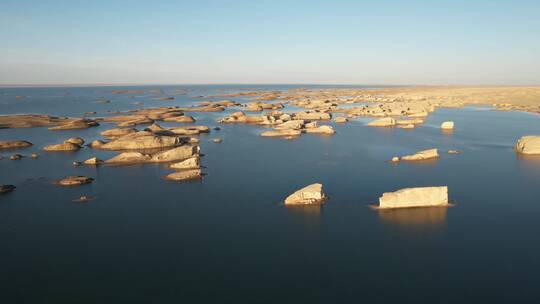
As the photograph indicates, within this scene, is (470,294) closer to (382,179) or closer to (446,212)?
(446,212)

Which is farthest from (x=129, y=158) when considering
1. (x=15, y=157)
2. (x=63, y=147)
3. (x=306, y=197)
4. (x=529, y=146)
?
(x=529, y=146)

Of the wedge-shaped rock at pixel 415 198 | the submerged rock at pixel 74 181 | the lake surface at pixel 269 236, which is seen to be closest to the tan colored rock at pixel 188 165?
the lake surface at pixel 269 236

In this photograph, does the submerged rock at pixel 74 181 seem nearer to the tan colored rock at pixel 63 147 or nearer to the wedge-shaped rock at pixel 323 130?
the tan colored rock at pixel 63 147

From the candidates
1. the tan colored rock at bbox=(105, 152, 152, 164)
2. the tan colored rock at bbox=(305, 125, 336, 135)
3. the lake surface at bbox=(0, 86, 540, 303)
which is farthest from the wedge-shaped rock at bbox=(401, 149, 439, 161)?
the tan colored rock at bbox=(105, 152, 152, 164)

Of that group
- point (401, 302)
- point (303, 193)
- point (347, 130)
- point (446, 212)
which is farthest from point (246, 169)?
point (347, 130)

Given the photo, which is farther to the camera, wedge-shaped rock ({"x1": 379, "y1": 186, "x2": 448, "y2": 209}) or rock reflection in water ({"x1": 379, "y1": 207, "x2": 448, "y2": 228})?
wedge-shaped rock ({"x1": 379, "y1": 186, "x2": 448, "y2": 209})

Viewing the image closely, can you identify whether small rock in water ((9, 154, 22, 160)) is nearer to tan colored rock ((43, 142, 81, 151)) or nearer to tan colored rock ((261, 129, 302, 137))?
tan colored rock ((43, 142, 81, 151))
